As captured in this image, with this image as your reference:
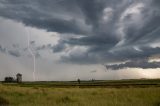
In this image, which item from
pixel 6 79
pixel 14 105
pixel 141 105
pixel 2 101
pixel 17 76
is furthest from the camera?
pixel 6 79

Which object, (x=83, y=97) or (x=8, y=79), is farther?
(x=8, y=79)

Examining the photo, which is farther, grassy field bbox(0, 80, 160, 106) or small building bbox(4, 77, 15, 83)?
small building bbox(4, 77, 15, 83)

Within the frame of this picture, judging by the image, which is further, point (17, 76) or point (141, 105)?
point (17, 76)

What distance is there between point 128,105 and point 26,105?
6.70 m

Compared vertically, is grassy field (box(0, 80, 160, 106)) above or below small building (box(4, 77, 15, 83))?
below

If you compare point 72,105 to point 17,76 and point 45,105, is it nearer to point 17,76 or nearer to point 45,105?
point 45,105

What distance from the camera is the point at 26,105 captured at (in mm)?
20953

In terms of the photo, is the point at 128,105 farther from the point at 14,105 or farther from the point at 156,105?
the point at 14,105

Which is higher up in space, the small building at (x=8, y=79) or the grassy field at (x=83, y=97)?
the small building at (x=8, y=79)

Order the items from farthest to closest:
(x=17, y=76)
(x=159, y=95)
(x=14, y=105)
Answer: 1. (x=17, y=76)
2. (x=159, y=95)
3. (x=14, y=105)

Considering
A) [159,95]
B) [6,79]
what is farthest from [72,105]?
[6,79]

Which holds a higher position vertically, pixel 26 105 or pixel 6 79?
pixel 6 79

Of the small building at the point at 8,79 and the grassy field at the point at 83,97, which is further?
the small building at the point at 8,79

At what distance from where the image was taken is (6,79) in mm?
157125
